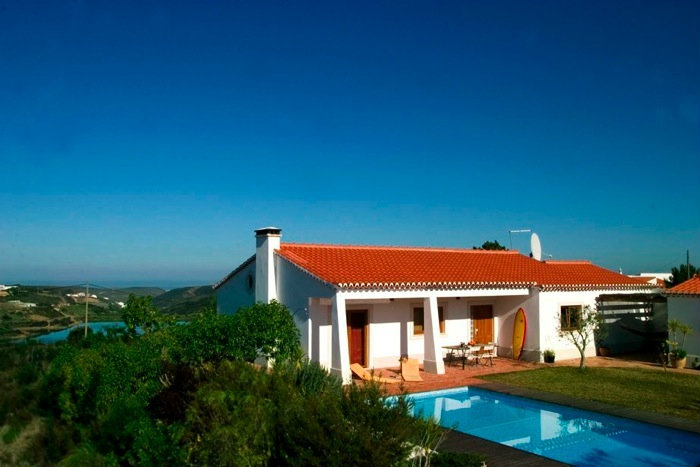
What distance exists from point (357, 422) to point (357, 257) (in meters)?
16.0

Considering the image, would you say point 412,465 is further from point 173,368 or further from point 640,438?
point 640,438

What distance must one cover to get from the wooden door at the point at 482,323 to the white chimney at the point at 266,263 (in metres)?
9.24

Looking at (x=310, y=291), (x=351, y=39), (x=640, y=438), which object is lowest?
(x=640, y=438)

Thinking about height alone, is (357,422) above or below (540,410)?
above

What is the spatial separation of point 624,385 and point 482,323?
302 inches

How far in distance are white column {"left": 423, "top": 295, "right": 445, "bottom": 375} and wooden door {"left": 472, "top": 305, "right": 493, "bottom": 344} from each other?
478 centimetres

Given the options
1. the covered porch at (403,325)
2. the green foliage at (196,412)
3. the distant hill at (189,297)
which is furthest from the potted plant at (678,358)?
the distant hill at (189,297)

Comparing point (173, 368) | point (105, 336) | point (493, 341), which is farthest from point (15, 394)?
point (493, 341)

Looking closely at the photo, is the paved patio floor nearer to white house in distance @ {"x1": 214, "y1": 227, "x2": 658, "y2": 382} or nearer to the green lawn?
the green lawn

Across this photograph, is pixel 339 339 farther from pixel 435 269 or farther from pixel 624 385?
pixel 624 385

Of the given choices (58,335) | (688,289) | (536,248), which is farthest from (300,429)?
(536,248)

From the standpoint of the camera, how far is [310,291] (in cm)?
1962

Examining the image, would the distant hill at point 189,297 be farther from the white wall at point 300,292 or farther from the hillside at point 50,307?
the white wall at point 300,292

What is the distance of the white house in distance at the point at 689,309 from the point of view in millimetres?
22203
